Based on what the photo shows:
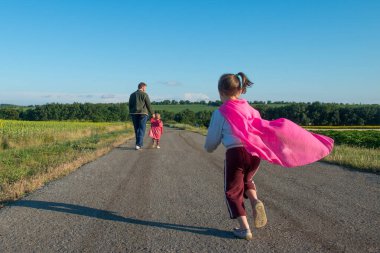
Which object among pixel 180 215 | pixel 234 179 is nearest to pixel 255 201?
pixel 234 179

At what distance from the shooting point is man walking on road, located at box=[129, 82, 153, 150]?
488 inches

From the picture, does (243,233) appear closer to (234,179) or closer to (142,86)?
(234,179)

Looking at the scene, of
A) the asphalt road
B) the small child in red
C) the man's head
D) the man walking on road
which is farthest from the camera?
the small child in red

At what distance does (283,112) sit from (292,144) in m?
86.4

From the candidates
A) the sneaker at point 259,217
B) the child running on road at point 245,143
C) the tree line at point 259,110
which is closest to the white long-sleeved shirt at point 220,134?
the child running on road at point 245,143

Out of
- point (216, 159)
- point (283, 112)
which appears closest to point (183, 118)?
point (283, 112)

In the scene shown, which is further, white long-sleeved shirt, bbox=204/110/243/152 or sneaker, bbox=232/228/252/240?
white long-sleeved shirt, bbox=204/110/243/152

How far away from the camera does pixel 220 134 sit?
13.0 ft

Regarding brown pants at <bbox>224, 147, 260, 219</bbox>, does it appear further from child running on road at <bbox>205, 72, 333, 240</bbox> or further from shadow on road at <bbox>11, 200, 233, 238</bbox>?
shadow on road at <bbox>11, 200, 233, 238</bbox>

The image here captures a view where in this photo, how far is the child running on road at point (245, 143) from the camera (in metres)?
3.79

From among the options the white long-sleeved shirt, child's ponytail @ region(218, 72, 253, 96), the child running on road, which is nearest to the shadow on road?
the child running on road

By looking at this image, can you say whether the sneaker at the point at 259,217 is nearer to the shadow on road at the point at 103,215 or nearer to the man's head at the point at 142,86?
the shadow on road at the point at 103,215

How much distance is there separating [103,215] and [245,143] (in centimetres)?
193

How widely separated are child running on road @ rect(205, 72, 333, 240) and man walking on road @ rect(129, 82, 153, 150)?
8.57 meters
